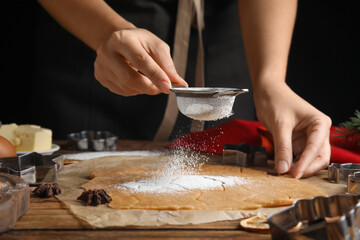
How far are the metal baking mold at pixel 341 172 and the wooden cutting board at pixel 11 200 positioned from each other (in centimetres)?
101

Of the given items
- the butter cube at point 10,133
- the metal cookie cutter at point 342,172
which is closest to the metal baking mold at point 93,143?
the butter cube at point 10,133

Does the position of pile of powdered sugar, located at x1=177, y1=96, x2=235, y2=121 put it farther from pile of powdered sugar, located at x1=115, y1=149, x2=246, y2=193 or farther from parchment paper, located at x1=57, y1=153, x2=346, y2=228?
parchment paper, located at x1=57, y1=153, x2=346, y2=228

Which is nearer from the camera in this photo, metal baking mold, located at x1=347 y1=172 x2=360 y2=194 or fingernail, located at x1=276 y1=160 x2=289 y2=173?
metal baking mold, located at x1=347 y1=172 x2=360 y2=194

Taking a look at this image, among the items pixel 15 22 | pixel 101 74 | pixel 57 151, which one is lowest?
pixel 57 151

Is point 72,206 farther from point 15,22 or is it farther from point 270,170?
point 15,22

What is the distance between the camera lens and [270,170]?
159cm

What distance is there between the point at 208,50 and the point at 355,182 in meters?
1.46

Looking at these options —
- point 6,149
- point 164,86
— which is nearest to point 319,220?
point 164,86

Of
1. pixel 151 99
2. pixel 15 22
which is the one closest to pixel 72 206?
pixel 151 99

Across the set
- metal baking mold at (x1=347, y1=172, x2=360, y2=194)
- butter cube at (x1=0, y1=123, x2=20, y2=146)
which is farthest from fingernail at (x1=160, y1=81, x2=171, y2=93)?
butter cube at (x1=0, y1=123, x2=20, y2=146)

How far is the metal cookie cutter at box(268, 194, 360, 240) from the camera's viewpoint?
747mm

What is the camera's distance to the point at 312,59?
3152 mm

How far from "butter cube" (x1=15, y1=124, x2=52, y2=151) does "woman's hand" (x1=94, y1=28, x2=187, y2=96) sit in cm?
41

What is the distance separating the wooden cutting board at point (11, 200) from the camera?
0.89m
